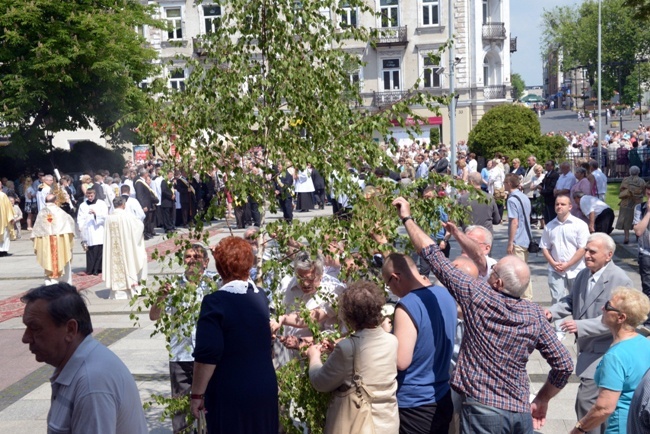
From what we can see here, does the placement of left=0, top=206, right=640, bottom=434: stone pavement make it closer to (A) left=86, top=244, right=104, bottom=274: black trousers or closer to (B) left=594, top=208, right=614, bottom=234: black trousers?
(A) left=86, top=244, right=104, bottom=274: black trousers

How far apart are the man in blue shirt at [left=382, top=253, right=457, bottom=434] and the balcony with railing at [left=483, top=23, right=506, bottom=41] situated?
5355 cm

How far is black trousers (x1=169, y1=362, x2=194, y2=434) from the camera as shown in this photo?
6.50 meters

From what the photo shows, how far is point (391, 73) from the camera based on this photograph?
5569cm

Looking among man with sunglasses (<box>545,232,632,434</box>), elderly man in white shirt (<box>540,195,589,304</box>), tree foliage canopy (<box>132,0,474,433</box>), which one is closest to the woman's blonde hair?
man with sunglasses (<box>545,232,632,434</box>)

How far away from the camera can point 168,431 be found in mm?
7641

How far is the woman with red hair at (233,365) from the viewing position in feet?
15.6

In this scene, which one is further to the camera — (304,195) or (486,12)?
(486,12)

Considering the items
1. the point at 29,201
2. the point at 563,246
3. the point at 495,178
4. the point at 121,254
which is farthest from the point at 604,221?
the point at 29,201

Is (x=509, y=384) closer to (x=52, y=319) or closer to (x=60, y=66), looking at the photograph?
(x=52, y=319)

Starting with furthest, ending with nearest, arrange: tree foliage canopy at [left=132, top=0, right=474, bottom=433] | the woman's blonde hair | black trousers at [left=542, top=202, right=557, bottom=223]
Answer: black trousers at [left=542, top=202, right=557, bottom=223] → tree foliage canopy at [left=132, top=0, right=474, bottom=433] → the woman's blonde hair

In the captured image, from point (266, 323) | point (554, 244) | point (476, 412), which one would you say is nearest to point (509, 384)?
point (476, 412)

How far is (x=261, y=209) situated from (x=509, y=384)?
2.20 meters

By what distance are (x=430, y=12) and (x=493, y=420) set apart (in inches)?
2038

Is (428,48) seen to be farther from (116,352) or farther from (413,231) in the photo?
(413,231)
